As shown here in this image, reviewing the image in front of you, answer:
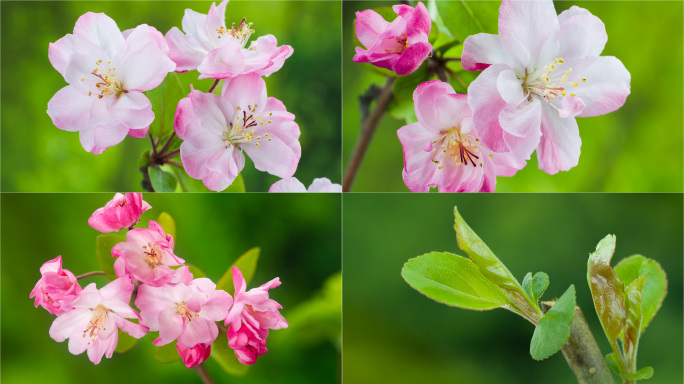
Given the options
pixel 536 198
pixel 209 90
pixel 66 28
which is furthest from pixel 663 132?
A: pixel 66 28

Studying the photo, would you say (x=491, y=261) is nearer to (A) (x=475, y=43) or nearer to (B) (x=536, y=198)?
(A) (x=475, y=43)

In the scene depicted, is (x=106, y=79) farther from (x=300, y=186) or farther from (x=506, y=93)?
(x=506, y=93)

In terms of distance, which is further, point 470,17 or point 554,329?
point 470,17

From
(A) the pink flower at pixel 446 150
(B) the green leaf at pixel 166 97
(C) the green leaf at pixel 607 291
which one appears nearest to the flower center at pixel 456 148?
(A) the pink flower at pixel 446 150

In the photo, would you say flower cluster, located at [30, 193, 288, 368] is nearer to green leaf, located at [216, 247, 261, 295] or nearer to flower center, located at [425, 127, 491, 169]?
green leaf, located at [216, 247, 261, 295]

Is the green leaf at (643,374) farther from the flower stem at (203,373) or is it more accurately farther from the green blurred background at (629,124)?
the flower stem at (203,373)

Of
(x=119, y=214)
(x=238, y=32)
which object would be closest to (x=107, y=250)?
(x=119, y=214)

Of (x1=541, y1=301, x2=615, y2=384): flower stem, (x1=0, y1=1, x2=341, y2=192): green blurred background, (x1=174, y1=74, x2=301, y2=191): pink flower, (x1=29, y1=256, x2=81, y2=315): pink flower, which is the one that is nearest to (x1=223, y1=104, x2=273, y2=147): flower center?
(x1=174, y1=74, x2=301, y2=191): pink flower
